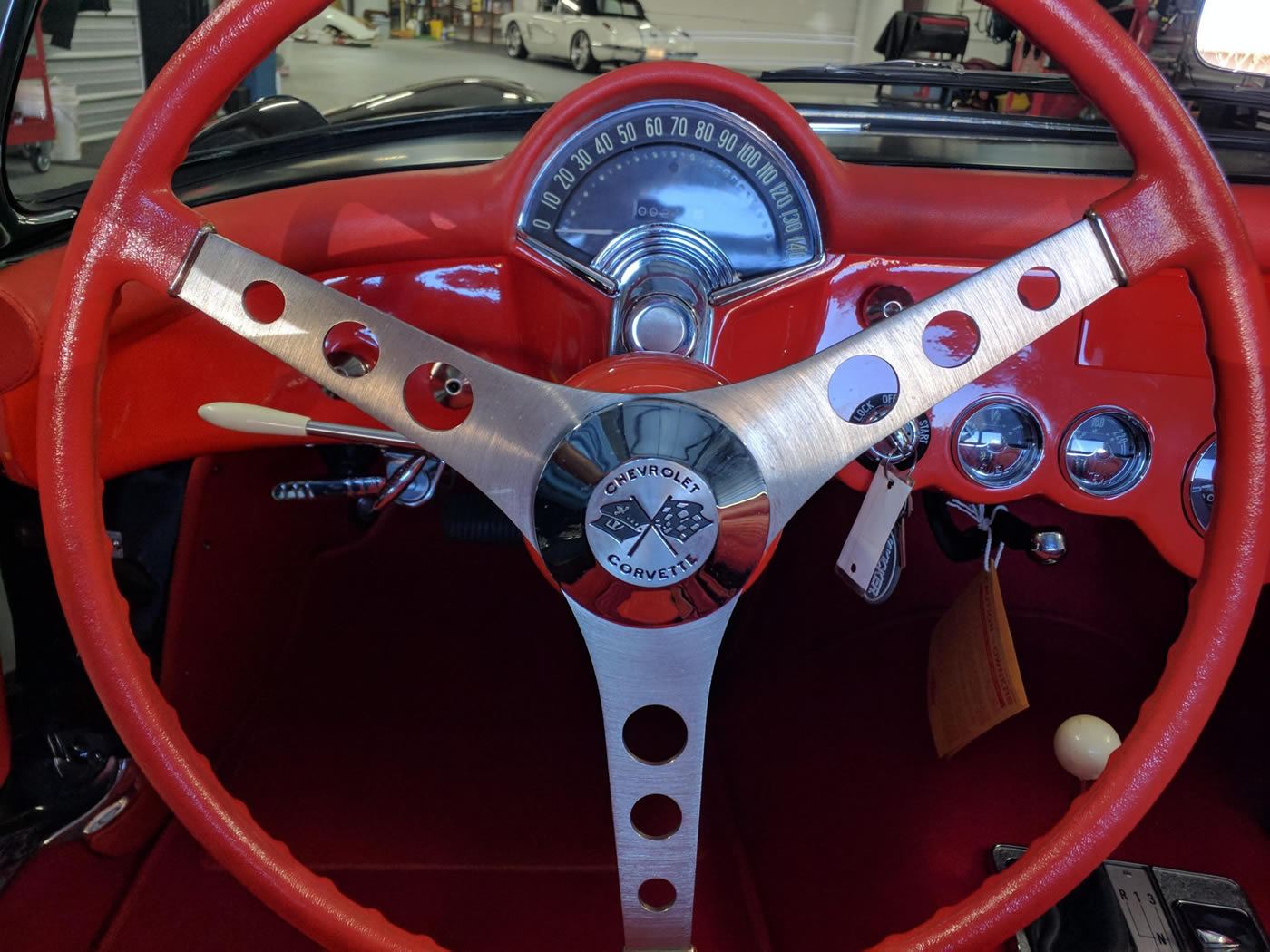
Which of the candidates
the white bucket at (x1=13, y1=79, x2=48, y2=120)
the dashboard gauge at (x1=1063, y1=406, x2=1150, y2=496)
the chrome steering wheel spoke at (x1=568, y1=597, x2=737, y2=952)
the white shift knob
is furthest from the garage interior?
the white shift knob

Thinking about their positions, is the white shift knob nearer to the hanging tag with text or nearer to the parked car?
the hanging tag with text

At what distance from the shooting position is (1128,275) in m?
0.62

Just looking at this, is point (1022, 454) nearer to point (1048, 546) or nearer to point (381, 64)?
point (1048, 546)

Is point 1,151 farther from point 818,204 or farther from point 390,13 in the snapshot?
point 390,13

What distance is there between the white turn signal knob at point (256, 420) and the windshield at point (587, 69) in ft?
0.74

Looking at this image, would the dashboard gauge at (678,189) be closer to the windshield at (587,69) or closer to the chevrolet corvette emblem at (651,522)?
the windshield at (587,69)

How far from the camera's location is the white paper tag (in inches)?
33.9

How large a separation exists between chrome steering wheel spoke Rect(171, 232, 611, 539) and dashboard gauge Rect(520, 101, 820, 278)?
0.78 ft

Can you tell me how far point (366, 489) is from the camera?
111 cm

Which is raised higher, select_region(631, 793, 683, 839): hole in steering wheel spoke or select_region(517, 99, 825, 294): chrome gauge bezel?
select_region(517, 99, 825, 294): chrome gauge bezel

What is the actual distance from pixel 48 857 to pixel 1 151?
77 cm

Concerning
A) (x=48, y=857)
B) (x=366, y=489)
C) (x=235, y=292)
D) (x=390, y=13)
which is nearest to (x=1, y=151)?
(x=366, y=489)

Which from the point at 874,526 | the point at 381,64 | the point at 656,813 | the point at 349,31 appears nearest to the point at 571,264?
the point at 874,526

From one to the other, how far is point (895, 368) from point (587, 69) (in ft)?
3.39
